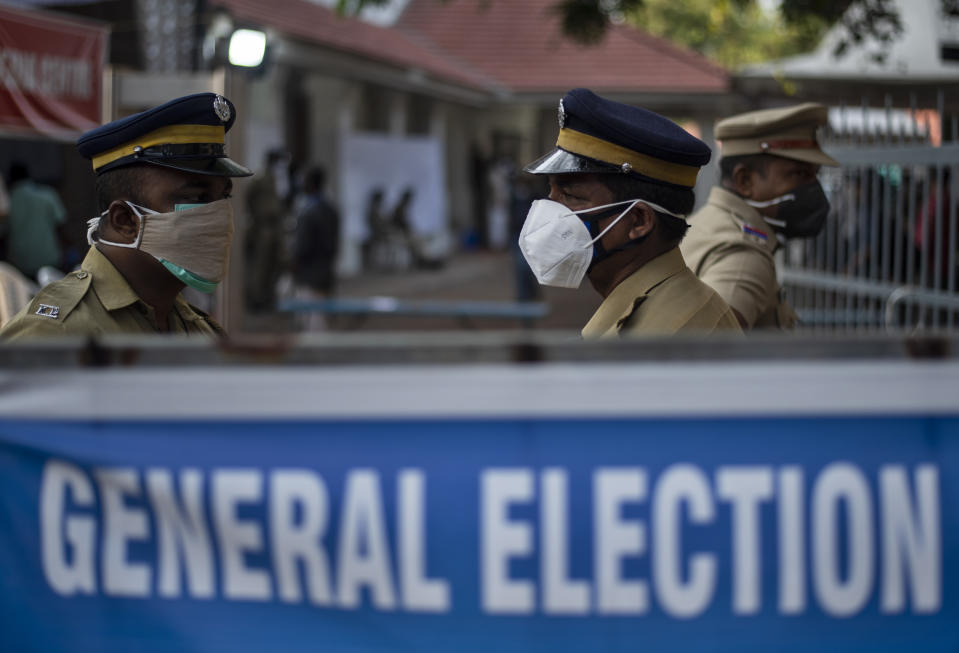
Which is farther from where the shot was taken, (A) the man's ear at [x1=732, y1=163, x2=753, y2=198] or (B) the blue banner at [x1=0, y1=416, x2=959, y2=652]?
(A) the man's ear at [x1=732, y1=163, x2=753, y2=198]

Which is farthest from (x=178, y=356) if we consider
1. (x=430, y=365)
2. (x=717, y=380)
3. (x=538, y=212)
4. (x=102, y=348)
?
(x=538, y=212)

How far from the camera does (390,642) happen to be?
155 cm

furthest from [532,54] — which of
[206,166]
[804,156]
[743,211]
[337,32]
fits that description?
[206,166]

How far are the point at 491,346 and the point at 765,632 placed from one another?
0.52 m

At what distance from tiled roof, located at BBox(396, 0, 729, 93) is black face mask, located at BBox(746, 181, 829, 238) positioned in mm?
24566

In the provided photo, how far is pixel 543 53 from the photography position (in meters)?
30.6

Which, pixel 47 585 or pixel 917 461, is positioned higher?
pixel 917 461

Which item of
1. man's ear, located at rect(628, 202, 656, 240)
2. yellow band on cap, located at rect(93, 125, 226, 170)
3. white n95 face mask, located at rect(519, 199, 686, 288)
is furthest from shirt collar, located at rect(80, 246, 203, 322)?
man's ear, located at rect(628, 202, 656, 240)

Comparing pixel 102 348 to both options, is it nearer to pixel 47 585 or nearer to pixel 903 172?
pixel 47 585

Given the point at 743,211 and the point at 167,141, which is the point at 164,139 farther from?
the point at 743,211

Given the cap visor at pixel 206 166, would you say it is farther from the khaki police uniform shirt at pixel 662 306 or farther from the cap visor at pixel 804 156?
the cap visor at pixel 804 156

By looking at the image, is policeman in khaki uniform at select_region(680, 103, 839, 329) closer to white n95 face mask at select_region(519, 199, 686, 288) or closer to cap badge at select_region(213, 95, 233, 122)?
white n95 face mask at select_region(519, 199, 686, 288)

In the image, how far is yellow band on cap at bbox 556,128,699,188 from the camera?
9.29 ft

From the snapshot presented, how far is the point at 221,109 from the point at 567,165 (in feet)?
3.26
